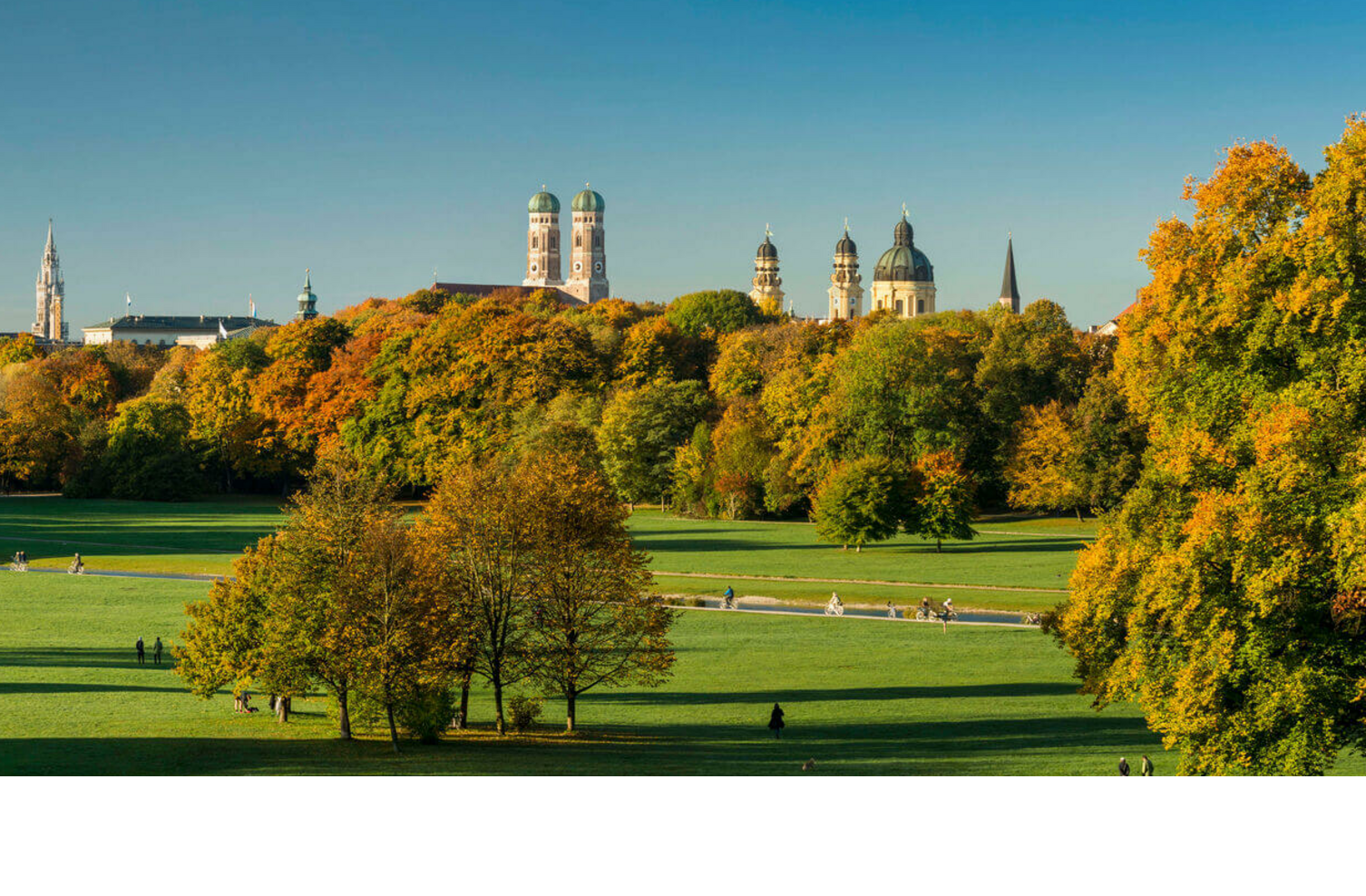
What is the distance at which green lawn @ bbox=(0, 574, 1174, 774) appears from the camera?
23.7 meters

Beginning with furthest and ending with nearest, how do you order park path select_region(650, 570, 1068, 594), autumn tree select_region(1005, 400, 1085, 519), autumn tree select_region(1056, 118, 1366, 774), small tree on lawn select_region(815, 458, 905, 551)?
autumn tree select_region(1005, 400, 1085, 519) < small tree on lawn select_region(815, 458, 905, 551) < park path select_region(650, 570, 1068, 594) < autumn tree select_region(1056, 118, 1366, 774)

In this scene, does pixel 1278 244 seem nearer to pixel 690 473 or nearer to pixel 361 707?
pixel 361 707

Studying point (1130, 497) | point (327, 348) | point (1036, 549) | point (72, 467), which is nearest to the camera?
point (1130, 497)

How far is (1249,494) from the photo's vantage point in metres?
19.8

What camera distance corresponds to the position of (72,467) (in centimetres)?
8969

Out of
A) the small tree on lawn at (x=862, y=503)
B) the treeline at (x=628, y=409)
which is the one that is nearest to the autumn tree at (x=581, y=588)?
the small tree on lawn at (x=862, y=503)

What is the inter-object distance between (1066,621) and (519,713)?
1086cm

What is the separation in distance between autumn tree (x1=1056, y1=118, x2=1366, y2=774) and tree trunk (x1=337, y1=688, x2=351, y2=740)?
12.6 metres

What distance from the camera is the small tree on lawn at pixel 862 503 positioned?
206ft

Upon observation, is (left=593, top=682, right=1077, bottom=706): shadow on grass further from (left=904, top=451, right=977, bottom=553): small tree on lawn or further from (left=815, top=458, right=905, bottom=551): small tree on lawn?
(left=904, top=451, right=977, bottom=553): small tree on lawn

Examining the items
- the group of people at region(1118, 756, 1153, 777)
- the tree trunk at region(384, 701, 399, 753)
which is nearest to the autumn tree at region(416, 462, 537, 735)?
the tree trunk at region(384, 701, 399, 753)

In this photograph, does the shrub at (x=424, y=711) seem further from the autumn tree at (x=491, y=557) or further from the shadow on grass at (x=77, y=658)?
the shadow on grass at (x=77, y=658)

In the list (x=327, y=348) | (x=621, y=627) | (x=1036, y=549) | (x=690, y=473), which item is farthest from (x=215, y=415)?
(x=621, y=627)

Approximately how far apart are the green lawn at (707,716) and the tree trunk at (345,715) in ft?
1.77
